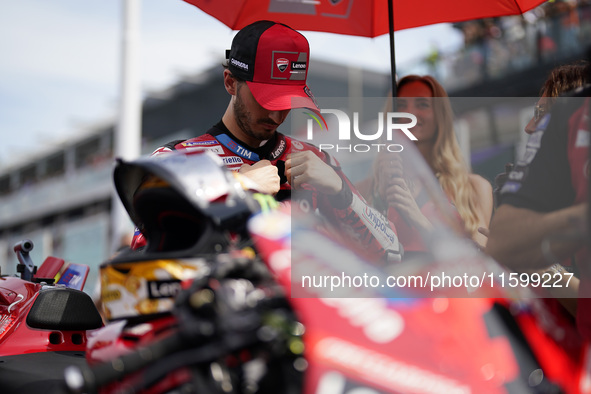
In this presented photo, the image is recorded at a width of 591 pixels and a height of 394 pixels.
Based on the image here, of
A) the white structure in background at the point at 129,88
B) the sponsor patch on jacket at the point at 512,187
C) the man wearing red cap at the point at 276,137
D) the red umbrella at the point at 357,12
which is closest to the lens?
the sponsor patch on jacket at the point at 512,187

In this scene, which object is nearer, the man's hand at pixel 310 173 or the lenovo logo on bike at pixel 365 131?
the man's hand at pixel 310 173

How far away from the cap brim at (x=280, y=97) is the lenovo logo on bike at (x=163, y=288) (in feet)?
3.54

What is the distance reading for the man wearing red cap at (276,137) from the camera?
6.87 feet

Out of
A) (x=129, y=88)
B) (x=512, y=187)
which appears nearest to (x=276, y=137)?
(x=512, y=187)

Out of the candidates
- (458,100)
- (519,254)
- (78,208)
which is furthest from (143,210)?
(78,208)

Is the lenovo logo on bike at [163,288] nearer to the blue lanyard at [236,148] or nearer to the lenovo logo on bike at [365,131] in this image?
the lenovo logo on bike at [365,131]

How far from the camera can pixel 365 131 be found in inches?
92.2

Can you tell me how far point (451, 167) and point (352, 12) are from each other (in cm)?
120

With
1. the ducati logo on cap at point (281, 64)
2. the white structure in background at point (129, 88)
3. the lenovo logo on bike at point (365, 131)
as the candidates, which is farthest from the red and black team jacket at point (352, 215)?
the white structure in background at point (129, 88)

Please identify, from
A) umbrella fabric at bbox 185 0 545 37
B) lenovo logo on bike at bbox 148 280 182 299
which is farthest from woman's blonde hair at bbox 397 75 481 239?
lenovo logo on bike at bbox 148 280 182 299

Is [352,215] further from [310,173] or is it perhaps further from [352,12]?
[352,12]

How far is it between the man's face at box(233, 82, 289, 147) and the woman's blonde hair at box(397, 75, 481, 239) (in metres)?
0.73

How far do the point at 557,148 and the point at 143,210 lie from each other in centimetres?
107

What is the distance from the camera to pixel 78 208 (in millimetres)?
34344
